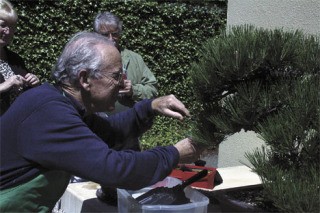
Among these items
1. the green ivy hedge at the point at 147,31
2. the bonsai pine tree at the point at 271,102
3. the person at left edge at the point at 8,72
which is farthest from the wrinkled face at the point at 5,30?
the green ivy hedge at the point at 147,31

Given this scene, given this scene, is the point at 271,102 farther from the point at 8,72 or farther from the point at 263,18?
the point at 263,18

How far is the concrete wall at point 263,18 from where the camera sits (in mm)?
3623

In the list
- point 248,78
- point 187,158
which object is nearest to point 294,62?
point 248,78

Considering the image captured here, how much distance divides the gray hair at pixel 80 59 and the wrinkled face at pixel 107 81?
0.02 metres

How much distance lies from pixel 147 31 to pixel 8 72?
176 inches

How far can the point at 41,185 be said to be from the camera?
1775 mm

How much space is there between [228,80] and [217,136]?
233 mm

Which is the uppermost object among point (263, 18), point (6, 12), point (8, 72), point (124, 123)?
point (263, 18)

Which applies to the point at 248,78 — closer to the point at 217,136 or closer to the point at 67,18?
the point at 217,136

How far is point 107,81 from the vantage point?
5.90 ft

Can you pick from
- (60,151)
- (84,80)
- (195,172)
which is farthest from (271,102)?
(195,172)

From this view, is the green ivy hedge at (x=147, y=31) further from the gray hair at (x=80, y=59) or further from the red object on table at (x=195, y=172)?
the gray hair at (x=80, y=59)

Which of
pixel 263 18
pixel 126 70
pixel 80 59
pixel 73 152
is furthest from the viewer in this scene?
pixel 263 18

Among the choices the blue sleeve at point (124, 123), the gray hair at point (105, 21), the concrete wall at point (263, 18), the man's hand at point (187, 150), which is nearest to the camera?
the man's hand at point (187, 150)
